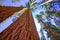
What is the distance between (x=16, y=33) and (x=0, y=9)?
0.63 meters

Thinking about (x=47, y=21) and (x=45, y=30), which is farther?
(x=47, y=21)

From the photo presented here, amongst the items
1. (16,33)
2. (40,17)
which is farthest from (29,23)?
(16,33)

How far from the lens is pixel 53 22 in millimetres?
1220

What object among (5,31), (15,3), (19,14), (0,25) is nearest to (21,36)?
(5,31)

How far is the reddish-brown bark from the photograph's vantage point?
108 cm

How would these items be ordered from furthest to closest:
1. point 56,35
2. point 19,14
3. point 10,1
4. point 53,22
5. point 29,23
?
point 10,1 → point 19,14 → point 29,23 → point 53,22 → point 56,35

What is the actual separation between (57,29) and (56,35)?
4.5 inches

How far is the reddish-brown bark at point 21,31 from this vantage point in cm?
108

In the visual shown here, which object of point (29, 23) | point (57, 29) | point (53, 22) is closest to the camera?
point (57, 29)

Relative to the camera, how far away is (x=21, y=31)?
3.82 feet

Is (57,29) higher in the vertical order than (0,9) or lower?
lower

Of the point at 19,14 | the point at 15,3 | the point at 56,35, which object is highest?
the point at 15,3

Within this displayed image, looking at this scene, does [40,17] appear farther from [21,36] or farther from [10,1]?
[10,1]

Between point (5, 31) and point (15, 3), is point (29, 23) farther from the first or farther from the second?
point (15, 3)
